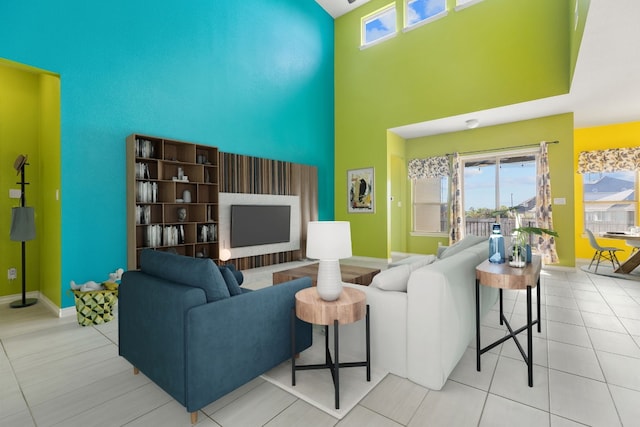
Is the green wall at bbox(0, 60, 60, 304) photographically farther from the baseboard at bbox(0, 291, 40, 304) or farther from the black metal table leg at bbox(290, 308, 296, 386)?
the black metal table leg at bbox(290, 308, 296, 386)

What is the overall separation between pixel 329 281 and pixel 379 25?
683 cm

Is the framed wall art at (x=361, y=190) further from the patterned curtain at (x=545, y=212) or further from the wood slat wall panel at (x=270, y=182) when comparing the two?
the patterned curtain at (x=545, y=212)

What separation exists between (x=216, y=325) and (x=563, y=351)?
268 cm

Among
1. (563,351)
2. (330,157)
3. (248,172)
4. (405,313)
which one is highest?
(330,157)

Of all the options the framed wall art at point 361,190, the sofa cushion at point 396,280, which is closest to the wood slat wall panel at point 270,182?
the framed wall art at point 361,190

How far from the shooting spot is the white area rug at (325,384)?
175 centimetres

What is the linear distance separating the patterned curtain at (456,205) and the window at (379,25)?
10.1 feet

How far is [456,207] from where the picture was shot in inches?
259

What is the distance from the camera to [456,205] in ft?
21.5

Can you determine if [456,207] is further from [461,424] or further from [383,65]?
[461,424]

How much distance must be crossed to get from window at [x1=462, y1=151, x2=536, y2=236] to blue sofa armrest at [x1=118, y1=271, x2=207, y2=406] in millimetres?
5811

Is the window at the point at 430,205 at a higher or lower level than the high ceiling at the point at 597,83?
lower

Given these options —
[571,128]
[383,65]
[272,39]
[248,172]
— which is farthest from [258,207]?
[571,128]

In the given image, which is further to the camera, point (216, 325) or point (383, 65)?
point (383, 65)
